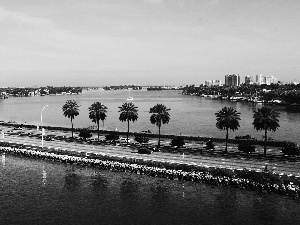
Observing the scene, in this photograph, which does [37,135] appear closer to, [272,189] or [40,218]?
[40,218]

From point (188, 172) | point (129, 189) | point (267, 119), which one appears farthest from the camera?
point (267, 119)

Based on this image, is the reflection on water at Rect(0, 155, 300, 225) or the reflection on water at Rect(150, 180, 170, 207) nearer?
the reflection on water at Rect(0, 155, 300, 225)

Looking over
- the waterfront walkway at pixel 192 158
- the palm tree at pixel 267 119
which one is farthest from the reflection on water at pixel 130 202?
the palm tree at pixel 267 119

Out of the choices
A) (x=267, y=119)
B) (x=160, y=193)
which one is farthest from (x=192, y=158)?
Result: (x=267, y=119)

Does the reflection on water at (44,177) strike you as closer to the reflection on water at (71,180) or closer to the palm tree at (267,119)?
the reflection on water at (71,180)

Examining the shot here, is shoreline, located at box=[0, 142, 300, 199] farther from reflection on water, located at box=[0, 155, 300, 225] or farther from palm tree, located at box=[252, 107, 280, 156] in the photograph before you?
palm tree, located at box=[252, 107, 280, 156]

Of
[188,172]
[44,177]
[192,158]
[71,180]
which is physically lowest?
[44,177]

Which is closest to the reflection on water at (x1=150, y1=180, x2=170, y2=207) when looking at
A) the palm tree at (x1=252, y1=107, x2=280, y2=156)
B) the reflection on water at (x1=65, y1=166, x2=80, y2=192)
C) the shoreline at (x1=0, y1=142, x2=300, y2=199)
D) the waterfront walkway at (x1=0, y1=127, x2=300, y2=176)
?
the shoreline at (x1=0, y1=142, x2=300, y2=199)

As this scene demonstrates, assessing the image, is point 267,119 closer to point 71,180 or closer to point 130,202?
point 130,202
